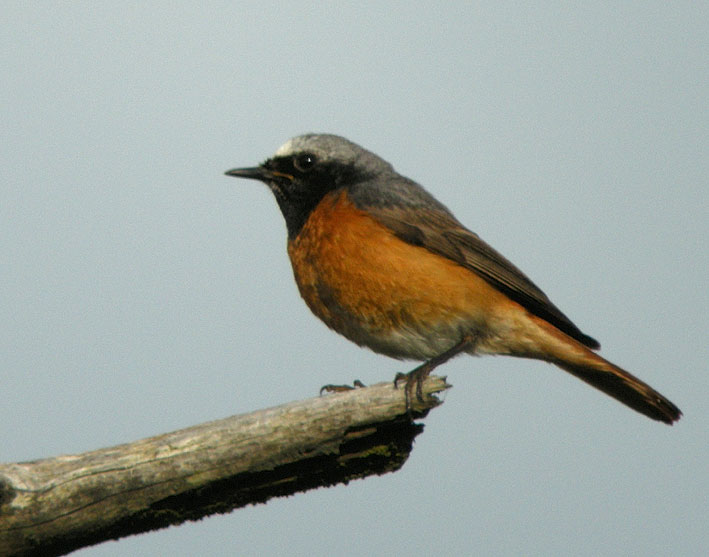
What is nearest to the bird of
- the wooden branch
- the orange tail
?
the orange tail

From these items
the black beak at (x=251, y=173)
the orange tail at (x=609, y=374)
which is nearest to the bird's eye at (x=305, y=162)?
the black beak at (x=251, y=173)

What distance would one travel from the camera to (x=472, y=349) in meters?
7.07

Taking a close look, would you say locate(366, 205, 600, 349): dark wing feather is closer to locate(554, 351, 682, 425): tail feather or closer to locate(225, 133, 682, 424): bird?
locate(225, 133, 682, 424): bird

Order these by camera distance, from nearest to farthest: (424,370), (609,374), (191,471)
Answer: (191,471), (424,370), (609,374)

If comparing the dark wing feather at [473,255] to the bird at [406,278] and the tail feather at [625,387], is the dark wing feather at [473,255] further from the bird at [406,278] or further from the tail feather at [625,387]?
the tail feather at [625,387]

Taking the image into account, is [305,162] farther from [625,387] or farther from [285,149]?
[625,387]

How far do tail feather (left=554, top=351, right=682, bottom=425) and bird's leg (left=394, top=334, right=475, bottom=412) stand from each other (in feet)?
3.38

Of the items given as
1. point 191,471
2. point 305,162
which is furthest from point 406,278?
point 191,471

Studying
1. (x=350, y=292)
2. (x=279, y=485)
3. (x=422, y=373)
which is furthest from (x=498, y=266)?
(x=279, y=485)

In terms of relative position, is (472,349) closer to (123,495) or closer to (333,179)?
(333,179)

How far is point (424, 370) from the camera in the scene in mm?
5930

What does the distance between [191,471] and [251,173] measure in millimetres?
3706

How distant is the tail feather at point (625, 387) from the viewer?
713 cm

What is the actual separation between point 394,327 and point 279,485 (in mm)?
1994
